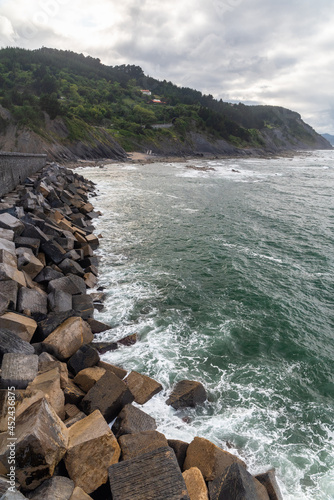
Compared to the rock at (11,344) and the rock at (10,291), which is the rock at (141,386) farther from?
the rock at (10,291)

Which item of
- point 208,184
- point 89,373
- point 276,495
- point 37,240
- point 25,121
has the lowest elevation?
point 276,495

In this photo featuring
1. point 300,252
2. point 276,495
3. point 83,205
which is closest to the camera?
point 276,495

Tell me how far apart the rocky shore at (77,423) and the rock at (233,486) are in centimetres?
1

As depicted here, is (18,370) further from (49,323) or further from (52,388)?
(49,323)

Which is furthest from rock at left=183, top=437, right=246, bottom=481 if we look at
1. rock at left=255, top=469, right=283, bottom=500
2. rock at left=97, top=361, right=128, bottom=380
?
rock at left=97, top=361, right=128, bottom=380

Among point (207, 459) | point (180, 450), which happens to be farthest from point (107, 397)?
point (207, 459)

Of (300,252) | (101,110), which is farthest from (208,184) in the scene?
(101,110)

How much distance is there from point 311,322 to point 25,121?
5708cm

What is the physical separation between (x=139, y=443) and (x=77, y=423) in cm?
116

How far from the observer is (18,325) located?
6910 mm

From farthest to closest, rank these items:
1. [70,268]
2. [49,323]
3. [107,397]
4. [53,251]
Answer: [53,251] → [70,268] → [49,323] → [107,397]

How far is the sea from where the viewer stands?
6461mm

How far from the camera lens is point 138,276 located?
526 inches

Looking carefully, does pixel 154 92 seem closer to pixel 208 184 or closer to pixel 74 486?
pixel 208 184
